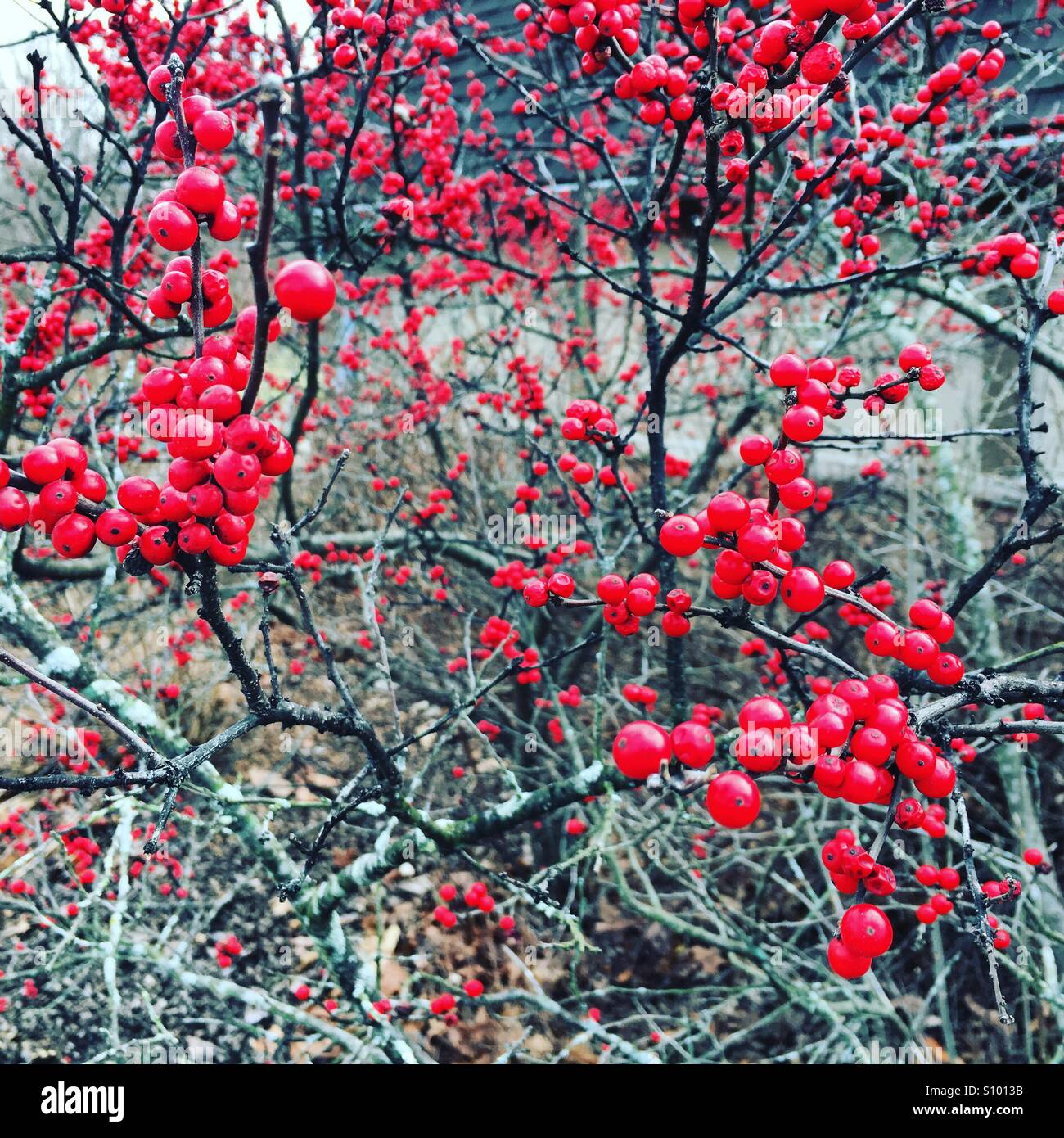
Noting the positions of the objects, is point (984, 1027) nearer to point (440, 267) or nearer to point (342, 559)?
point (342, 559)

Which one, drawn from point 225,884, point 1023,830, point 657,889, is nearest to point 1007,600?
point 1023,830

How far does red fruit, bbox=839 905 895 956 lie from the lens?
1.44 meters

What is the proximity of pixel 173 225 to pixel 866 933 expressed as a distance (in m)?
1.79

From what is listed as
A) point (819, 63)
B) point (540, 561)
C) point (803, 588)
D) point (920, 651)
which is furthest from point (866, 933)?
point (540, 561)

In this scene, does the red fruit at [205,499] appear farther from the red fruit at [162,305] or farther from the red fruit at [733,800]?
the red fruit at [733,800]

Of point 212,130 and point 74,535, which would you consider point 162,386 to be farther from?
point 212,130

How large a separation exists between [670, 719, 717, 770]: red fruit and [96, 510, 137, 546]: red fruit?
1.11 m

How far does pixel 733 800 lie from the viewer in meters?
1.38

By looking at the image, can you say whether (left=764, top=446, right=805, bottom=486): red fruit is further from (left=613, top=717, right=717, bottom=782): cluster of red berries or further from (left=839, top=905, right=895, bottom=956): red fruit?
(left=839, top=905, right=895, bottom=956): red fruit

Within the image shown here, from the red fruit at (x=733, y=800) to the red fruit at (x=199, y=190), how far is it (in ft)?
4.50

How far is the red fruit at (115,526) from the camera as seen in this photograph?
1346 mm

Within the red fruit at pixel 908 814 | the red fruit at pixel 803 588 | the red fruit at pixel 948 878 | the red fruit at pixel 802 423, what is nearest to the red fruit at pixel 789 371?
the red fruit at pixel 802 423

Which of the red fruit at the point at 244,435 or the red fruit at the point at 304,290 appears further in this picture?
the red fruit at the point at 244,435

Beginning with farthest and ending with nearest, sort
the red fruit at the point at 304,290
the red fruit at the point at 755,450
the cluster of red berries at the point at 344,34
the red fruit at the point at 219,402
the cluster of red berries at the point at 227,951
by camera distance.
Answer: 1. the cluster of red berries at the point at 227,951
2. the cluster of red berries at the point at 344,34
3. the red fruit at the point at 755,450
4. the red fruit at the point at 219,402
5. the red fruit at the point at 304,290
